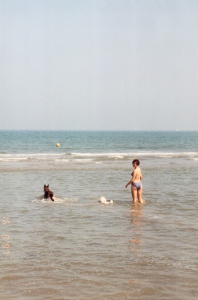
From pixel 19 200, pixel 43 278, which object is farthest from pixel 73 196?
pixel 43 278

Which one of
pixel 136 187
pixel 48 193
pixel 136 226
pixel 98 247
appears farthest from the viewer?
pixel 48 193

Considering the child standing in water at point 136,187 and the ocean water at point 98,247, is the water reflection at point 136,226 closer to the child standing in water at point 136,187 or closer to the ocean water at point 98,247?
the ocean water at point 98,247

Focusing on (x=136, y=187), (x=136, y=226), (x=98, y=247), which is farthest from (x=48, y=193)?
(x=98, y=247)

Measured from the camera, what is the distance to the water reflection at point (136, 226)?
8.11 m

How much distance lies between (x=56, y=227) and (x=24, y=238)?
1254mm

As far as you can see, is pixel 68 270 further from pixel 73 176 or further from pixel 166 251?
pixel 73 176

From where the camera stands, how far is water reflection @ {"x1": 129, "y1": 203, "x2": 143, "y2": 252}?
8.11m

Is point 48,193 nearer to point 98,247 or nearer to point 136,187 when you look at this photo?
point 136,187

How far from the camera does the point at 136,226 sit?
32.2 feet

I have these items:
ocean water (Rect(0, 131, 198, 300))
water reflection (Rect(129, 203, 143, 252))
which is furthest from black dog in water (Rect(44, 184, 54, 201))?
water reflection (Rect(129, 203, 143, 252))

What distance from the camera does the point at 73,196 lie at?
48.3 ft

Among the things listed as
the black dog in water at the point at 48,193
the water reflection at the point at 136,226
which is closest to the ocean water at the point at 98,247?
the water reflection at the point at 136,226

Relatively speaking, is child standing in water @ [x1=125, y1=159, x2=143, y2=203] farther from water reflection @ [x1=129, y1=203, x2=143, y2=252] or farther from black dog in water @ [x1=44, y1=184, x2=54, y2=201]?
black dog in water @ [x1=44, y1=184, x2=54, y2=201]

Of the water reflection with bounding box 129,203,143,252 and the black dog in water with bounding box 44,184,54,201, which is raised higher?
the black dog in water with bounding box 44,184,54,201
